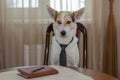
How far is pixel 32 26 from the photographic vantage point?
2.89 m

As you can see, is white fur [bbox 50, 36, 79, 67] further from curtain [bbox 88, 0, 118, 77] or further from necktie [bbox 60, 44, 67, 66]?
curtain [bbox 88, 0, 118, 77]

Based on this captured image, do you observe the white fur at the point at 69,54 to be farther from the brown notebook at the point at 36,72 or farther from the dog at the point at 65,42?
the brown notebook at the point at 36,72

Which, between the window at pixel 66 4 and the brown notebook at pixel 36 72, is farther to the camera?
the window at pixel 66 4

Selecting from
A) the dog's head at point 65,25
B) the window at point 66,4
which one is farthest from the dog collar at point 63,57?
the window at point 66,4

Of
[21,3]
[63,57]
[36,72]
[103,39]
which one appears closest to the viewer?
[36,72]

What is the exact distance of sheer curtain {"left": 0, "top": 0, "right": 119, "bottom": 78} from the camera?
9.37 feet

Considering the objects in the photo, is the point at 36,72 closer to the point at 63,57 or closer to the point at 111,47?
the point at 63,57

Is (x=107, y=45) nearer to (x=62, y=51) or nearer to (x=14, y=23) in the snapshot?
(x=62, y=51)

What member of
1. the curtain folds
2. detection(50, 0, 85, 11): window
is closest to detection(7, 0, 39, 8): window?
detection(50, 0, 85, 11): window

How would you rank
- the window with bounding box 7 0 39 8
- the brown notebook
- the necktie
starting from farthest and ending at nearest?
1. the window with bounding box 7 0 39 8
2. the necktie
3. the brown notebook

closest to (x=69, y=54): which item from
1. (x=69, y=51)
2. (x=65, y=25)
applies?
(x=69, y=51)

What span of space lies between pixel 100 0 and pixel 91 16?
0.71ft

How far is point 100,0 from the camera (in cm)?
292

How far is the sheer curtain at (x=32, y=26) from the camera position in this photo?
2.86 meters
